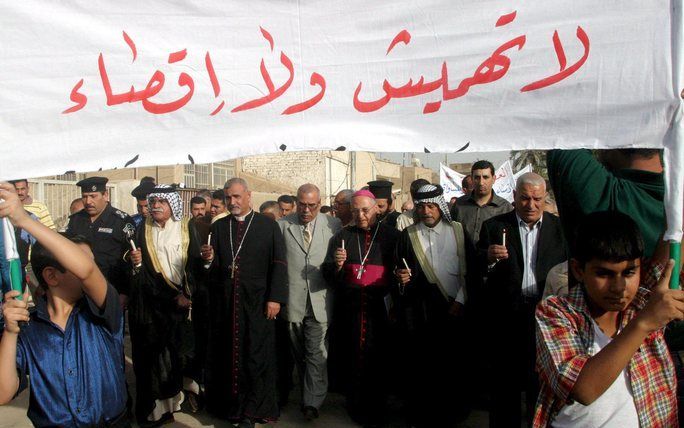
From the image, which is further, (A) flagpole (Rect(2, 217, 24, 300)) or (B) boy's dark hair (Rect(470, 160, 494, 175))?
(B) boy's dark hair (Rect(470, 160, 494, 175))

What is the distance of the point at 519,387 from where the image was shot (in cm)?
432

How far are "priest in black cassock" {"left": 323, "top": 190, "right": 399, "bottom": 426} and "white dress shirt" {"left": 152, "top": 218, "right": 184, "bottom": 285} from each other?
128 centimetres

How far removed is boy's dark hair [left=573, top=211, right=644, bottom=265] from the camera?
179cm

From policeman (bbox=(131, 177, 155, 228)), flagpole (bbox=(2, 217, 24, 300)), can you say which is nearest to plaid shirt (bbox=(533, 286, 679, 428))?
flagpole (bbox=(2, 217, 24, 300))

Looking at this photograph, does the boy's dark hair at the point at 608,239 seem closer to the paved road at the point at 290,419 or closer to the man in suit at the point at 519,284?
the man in suit at the point at 519,284

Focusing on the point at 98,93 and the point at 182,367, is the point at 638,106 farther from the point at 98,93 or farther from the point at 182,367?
the point at 182,367

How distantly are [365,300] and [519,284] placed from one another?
1478 millimetres

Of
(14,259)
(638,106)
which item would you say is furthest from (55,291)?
(638,106)

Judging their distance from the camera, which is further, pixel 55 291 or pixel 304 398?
pixel 304 398

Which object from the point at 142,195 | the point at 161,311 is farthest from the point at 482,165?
the point at 142,195

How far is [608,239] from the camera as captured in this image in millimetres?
1800

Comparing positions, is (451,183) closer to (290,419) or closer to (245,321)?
(290,419)

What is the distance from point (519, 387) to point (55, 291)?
320 cm

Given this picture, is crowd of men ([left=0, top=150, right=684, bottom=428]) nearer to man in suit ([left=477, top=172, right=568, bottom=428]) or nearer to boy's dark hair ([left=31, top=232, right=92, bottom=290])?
man in suit ([left=477, top=172, right=568, bottom=428])
